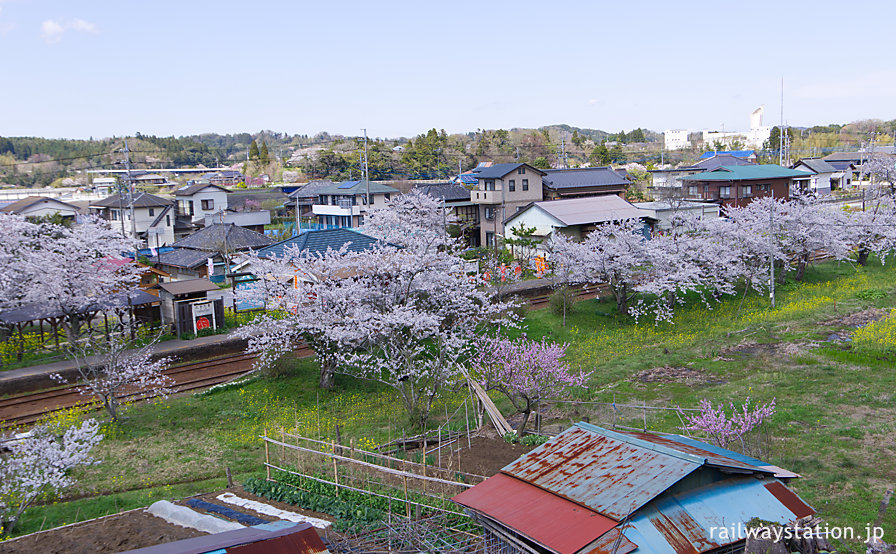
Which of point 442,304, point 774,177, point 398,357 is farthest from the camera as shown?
point 774,177

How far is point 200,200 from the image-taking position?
5191cm

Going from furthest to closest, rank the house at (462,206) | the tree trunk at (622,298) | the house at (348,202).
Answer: the house at (348,202) < the house at (462,206) < the tree trunk at (622,298)

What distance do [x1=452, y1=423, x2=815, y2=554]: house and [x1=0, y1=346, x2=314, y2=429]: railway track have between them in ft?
45.3

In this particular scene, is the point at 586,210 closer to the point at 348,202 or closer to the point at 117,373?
the point at 348,202

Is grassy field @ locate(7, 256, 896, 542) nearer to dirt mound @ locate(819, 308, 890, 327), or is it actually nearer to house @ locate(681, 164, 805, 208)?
dirt mound @ locate(819, 308, 890, 327)

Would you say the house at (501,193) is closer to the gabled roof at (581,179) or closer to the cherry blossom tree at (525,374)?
the gabled roof at (581,179)

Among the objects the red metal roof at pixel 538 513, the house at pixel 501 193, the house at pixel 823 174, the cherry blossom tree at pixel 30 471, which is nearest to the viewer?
the red metal roof at pixel 538 513

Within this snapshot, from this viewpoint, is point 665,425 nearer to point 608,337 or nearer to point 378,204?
point 608,337

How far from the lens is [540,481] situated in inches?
347

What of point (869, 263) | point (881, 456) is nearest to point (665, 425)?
point (881, 456)

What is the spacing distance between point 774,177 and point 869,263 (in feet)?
40.7

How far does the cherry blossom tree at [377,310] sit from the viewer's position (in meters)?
18.0

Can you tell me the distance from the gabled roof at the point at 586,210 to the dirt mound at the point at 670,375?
14664mm

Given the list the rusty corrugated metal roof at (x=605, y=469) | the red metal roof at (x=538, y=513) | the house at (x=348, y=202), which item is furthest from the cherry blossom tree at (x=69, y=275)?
the house at (x=348, y=202)
